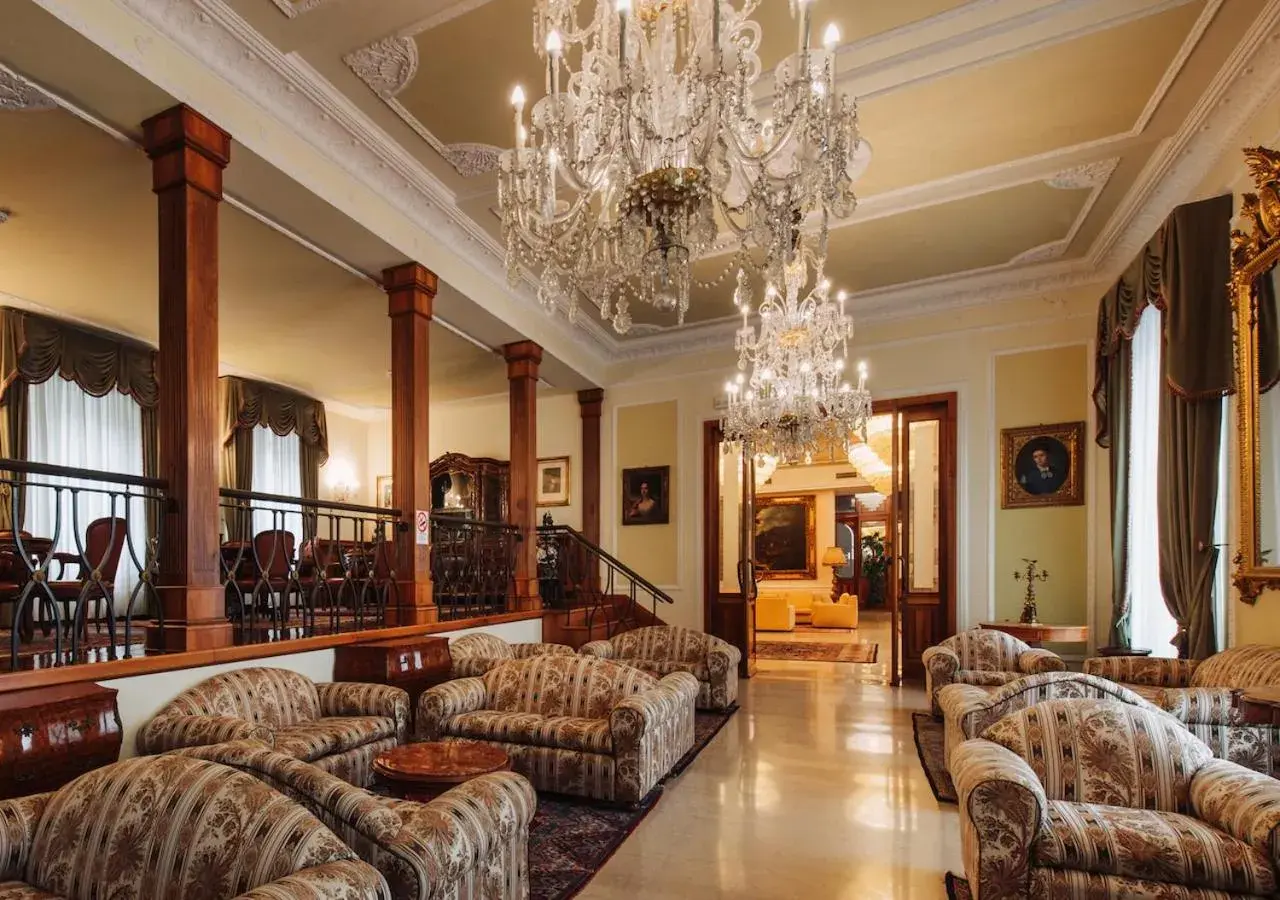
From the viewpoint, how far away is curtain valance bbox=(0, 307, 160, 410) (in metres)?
7.01

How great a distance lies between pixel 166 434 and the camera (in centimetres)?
362

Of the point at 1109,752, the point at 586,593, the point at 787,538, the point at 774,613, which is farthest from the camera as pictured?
the point at 787,538

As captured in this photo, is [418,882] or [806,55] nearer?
[418,882]

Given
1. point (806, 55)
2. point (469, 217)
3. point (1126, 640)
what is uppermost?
point (469, 217)

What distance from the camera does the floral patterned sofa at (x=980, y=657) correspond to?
5.32 m

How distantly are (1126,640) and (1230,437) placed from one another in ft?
8.02

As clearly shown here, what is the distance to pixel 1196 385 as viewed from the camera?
412 centimetres

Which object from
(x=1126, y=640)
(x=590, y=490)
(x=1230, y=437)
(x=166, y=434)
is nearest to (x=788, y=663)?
(x=590, y=490)

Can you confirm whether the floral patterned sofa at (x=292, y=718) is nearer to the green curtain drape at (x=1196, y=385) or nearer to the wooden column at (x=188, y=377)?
the wooden column at (x=188, y=377)

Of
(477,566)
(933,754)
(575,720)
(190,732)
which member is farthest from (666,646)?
(190,732)

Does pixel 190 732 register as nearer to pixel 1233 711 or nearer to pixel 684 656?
pixel 684 656

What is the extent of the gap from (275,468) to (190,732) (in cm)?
785

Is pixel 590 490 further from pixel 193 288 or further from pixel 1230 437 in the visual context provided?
pixel 1230 437

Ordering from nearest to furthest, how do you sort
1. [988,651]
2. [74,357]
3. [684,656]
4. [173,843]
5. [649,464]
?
[173,843], [988,651], [684,656], [74,357], [649,464]
